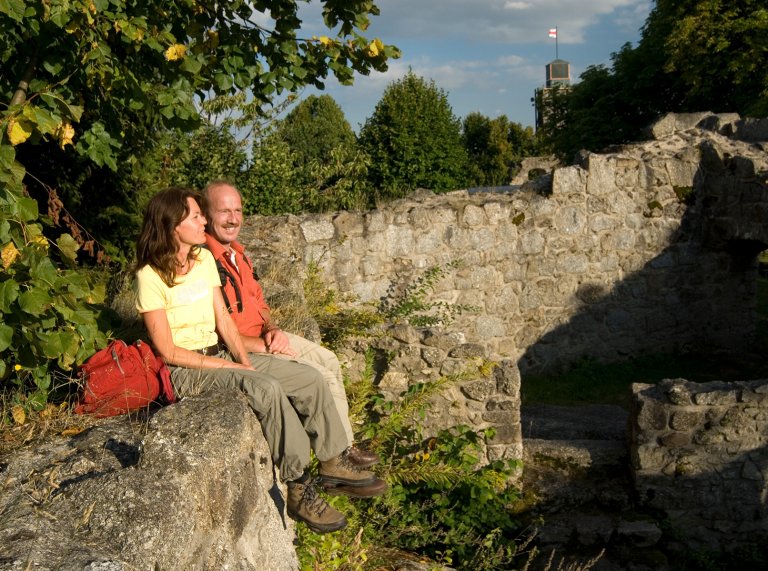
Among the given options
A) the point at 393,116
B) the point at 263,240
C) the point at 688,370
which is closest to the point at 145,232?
the point at 263,240

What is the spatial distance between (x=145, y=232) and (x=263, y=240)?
4137mm

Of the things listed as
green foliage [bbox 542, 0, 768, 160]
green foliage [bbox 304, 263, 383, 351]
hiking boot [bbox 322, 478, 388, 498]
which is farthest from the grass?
green foliage [bbox 542, 0, 768, 160]

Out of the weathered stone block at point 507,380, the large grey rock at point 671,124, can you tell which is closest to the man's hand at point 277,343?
the weathered stone block at point 507,380

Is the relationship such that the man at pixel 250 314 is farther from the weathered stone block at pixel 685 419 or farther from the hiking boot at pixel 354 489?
the weathered stone block at pixel 685 419

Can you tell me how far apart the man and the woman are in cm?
17

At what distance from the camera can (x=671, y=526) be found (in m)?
6.09

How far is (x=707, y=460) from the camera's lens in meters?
6.12

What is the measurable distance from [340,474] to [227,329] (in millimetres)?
888

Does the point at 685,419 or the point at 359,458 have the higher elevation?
the point at 359,458

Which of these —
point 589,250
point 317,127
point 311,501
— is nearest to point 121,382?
point 311,501

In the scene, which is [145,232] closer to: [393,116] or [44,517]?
[44,517]

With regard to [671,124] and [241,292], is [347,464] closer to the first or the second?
[241,292]

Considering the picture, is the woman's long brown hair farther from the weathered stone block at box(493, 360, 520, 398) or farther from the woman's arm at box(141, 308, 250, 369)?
the weathered stone block at box(493, 360, 520, 398)

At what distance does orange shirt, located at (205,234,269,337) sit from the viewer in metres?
4.31
